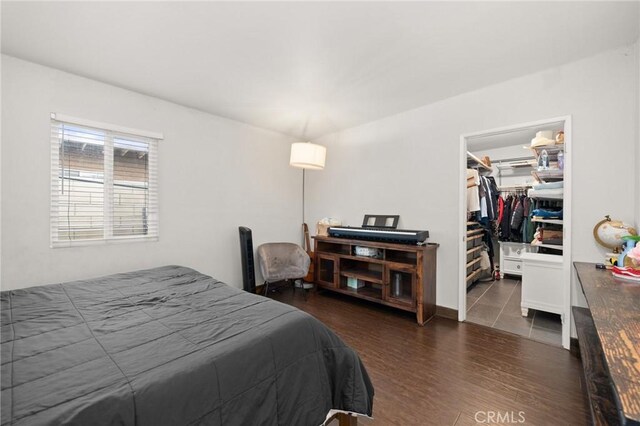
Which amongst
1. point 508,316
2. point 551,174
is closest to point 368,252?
point 508,316

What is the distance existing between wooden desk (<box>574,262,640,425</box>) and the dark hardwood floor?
383 millimetres

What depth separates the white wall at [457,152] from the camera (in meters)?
2.12

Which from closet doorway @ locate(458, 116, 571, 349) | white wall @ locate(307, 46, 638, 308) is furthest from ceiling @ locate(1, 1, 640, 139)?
closet doorway @ locate(458, 116, 571, 349)

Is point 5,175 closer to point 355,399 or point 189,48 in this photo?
point 189,48

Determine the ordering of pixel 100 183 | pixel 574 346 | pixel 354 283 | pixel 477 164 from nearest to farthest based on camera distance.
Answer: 1. pixel 574 346
2. pixel 100 183
3. pixel 354 283
4. pixel 477 164

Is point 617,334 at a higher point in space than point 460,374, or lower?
higher

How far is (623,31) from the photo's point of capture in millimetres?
1901

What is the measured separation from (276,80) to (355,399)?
8.68ft

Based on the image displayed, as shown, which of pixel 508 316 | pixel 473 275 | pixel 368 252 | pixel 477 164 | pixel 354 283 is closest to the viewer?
pixel 508 316

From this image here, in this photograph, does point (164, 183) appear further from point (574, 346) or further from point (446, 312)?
point (574, 346)

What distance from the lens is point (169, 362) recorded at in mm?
1006

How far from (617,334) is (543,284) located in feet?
7.85

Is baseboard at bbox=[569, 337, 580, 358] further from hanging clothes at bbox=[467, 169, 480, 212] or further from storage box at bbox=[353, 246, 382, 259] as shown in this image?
hanging clothes at bbox=[467, 169, 480, 212]

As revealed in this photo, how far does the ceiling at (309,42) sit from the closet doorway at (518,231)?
0.71 meters
